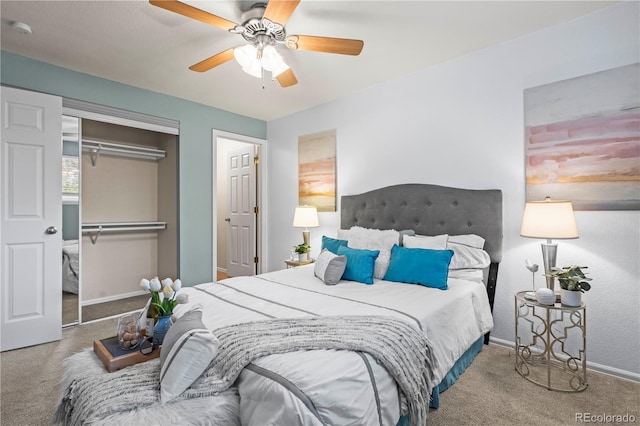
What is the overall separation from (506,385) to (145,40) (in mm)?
3804

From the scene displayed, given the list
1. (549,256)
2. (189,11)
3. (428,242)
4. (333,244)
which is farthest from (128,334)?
(549,256)

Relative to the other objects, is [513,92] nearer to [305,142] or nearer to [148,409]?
[305,142]

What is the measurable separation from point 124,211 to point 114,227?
1.21 ft

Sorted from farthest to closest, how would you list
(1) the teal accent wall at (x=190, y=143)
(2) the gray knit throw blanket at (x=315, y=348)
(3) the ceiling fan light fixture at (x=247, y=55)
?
(1) the teal accent wall at (x=190, y=143)
(3) the ceiling fan light fixture at (x=247, y=55)
(2) the gray knit throw blanket at (x=315, y=348)

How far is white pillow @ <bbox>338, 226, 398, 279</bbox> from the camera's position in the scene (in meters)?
2.75

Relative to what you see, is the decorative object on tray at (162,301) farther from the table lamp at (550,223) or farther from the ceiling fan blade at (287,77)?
Result: the table lamp at (550,223)

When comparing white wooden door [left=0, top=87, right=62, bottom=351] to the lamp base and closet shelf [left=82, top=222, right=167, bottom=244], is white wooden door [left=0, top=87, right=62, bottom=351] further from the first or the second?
the lamp base

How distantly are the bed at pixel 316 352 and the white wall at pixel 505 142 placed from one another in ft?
0.91

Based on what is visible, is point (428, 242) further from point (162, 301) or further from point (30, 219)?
point (30, 219)

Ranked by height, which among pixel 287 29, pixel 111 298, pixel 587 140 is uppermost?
pixel 287 29

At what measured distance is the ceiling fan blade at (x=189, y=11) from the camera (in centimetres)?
174

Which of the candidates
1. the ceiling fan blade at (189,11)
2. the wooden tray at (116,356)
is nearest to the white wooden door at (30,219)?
the wooden tray at (116,356)

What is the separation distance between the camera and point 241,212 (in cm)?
532

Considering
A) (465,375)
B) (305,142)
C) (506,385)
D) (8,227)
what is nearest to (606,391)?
(506,385)
